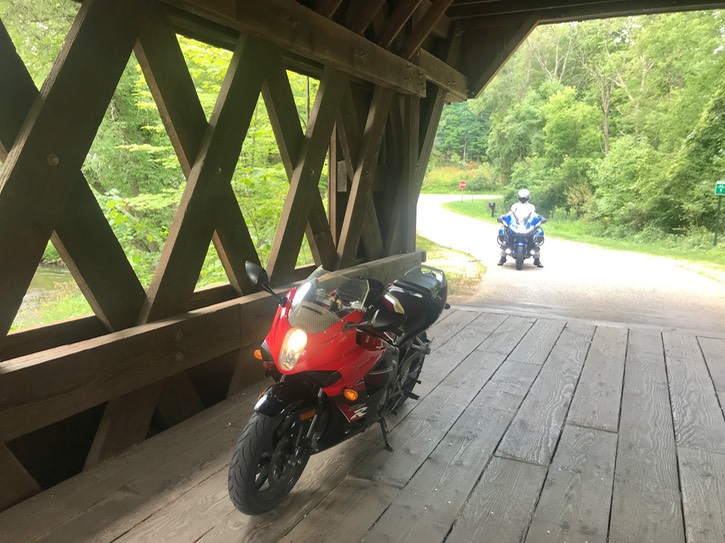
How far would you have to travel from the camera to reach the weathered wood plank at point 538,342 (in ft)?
13.1

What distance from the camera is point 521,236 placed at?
9.11 m

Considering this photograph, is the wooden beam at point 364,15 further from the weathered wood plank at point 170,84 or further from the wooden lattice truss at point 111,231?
the weathered wood plank at point 170,84

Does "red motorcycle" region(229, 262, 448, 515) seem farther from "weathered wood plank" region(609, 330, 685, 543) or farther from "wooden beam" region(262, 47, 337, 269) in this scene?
"wooden beam" region(262, 47, 337, 269)

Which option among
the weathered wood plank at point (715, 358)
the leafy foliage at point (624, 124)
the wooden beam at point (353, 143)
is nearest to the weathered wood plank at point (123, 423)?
the wooden beam at point (353, 143)

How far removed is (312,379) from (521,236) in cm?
775

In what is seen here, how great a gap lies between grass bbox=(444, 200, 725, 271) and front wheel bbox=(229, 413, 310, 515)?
11321 millimetres

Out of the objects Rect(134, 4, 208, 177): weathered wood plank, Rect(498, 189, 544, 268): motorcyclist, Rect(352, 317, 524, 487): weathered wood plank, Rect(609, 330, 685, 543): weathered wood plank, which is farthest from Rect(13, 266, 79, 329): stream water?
Rect(498, 189, 544, 268): motorcyclist

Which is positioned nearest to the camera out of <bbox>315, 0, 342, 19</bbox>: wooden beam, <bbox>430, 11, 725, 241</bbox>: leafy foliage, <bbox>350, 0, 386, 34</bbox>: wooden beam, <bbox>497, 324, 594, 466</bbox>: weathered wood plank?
<bbox>497, 324, 594, 466</bbox>: weathered wood plank

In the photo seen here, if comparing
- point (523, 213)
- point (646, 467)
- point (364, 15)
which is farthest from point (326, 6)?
point (523, 213)

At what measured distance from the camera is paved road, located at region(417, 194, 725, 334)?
5625 millimetres

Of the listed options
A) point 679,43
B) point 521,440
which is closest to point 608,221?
point 679,43

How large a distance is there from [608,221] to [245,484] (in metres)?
19.0

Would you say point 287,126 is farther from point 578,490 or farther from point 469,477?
point 578,490

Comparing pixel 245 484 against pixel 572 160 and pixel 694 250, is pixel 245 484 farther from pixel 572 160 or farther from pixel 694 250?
pixel 572 160
